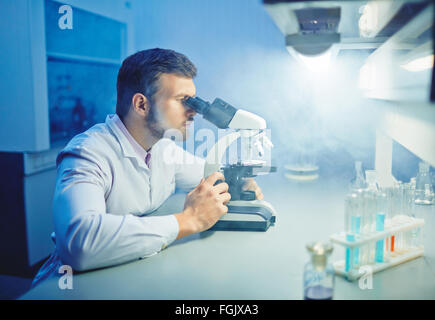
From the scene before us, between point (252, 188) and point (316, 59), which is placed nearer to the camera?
point (316, 59)

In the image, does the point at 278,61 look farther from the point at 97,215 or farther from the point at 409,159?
the point at 97,215

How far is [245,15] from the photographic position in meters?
2.52

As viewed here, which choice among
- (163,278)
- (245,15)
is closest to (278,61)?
(245,15)

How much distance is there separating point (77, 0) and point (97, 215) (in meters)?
1.98

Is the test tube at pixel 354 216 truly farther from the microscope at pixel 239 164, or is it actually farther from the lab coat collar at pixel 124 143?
the lab coat collar at pixel 124 143

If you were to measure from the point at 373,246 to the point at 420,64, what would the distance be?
0.49 metres

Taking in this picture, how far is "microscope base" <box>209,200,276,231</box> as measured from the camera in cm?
137

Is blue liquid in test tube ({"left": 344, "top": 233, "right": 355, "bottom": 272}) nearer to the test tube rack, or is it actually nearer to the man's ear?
the test tube rack

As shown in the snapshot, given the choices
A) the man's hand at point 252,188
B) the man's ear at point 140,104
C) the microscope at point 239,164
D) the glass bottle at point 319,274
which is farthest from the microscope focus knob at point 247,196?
the glass bottle at point 319,274

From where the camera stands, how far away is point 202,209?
1296mm

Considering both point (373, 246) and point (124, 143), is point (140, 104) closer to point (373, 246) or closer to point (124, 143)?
point (124, 143)

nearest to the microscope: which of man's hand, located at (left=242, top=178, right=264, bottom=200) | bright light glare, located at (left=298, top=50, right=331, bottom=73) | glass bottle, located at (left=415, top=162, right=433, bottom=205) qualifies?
man's hand, located at (left=242, top=178, right=264, bottom=200)

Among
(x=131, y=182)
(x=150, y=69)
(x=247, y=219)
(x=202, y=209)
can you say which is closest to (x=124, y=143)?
(x=131, y=182)

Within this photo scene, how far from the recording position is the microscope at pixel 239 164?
1378mm
